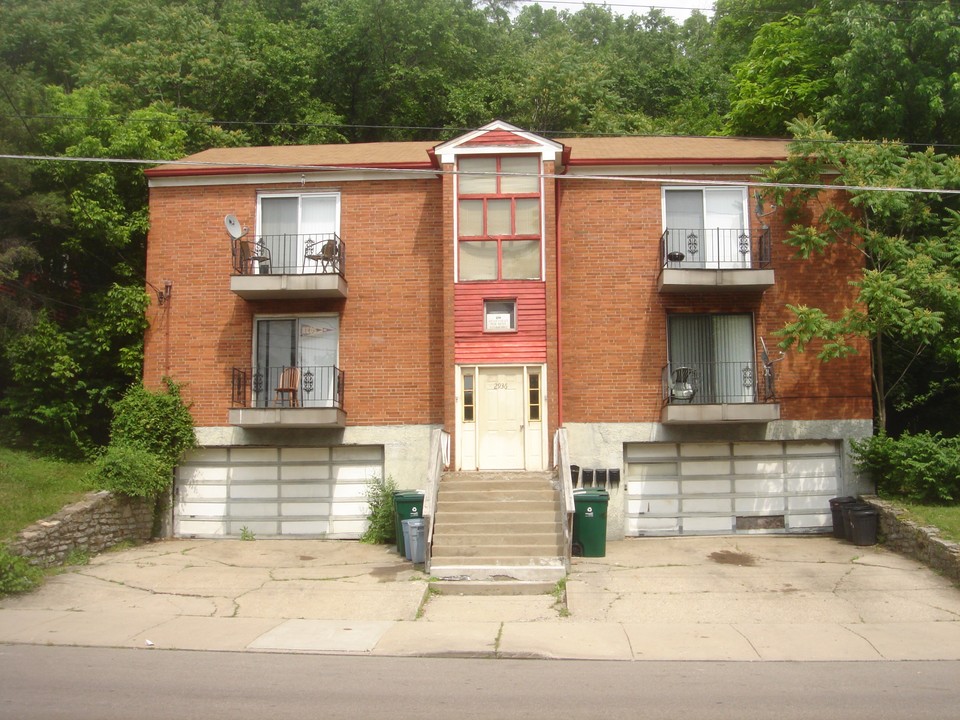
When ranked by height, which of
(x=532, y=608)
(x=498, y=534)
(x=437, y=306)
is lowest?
(x=532, y=608)

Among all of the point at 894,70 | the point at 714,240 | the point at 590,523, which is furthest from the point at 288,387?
the point at 894,70

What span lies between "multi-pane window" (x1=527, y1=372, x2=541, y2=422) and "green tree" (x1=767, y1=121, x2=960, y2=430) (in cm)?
466

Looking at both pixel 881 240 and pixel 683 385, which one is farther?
pixel 683 385

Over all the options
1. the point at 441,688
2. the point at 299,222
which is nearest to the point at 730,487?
the point at 299,222

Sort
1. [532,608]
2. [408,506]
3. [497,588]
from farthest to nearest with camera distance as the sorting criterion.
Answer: [408,506] < [497,588] < [532,608]

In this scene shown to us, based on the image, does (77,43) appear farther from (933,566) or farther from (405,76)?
(933,566)

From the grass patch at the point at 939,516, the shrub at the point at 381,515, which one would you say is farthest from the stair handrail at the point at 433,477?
the grass patch at the point at 939,516

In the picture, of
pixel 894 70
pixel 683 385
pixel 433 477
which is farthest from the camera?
pixel 894 70

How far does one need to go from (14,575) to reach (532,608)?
7.27 metres

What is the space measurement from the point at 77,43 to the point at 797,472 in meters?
31.3

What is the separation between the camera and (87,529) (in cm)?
1554

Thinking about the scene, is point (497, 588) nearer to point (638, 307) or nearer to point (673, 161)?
point (638, 307)

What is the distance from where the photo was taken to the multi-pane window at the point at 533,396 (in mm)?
17562

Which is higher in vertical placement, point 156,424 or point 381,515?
point 156,424
